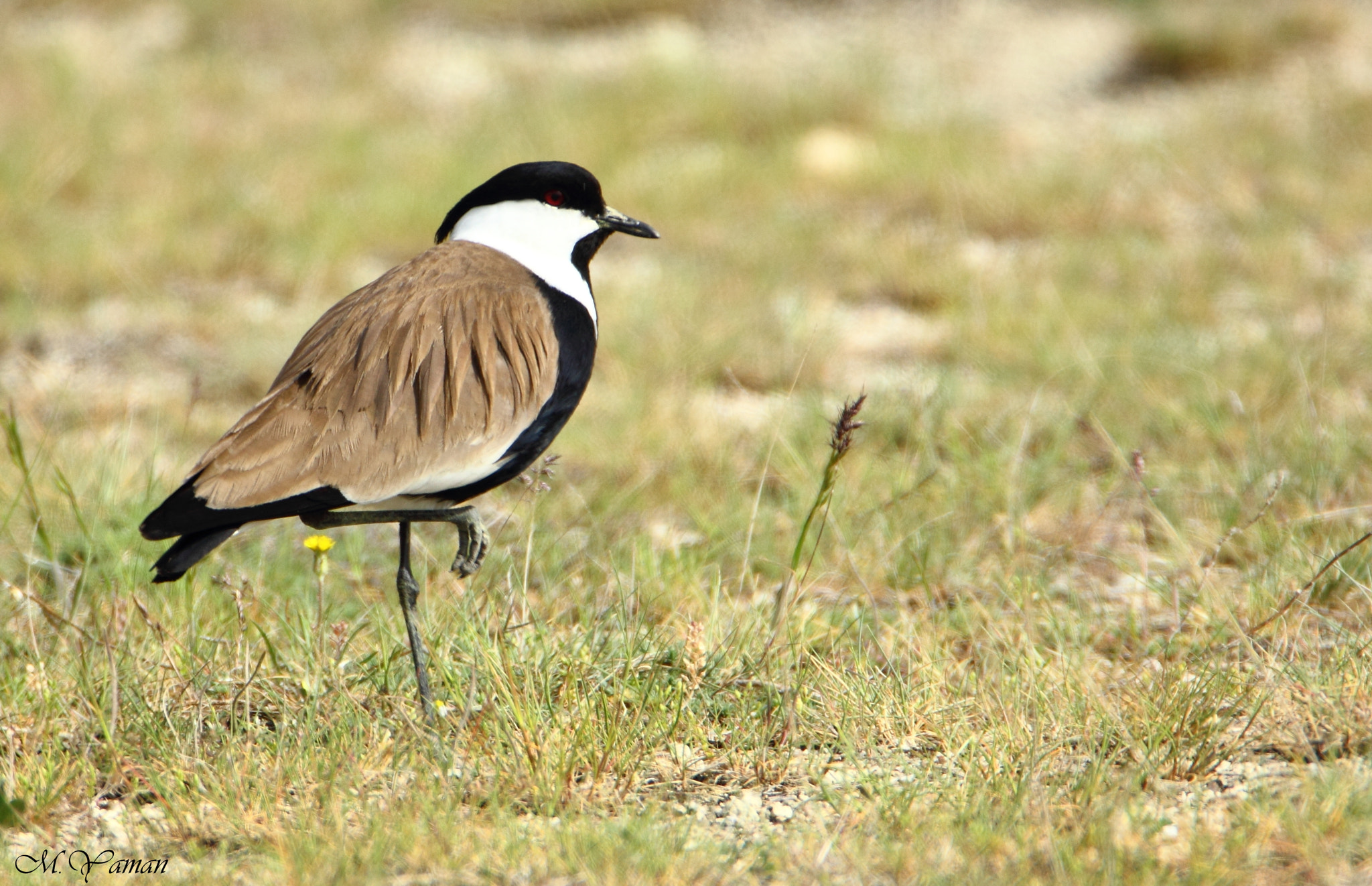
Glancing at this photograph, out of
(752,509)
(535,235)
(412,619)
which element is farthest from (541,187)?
(752,509)

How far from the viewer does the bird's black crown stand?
10.1 feet

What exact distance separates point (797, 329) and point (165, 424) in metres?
2.36

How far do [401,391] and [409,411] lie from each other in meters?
0.05

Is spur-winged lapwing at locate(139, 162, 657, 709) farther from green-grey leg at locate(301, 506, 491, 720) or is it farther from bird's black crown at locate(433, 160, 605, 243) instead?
bird's black crown at locate(433, 160, 605, 243)

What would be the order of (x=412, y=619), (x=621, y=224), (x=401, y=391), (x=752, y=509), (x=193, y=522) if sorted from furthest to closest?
(x=752, y=509) → (x=621, y=224) → (x=401, y=391) → (x=412, y=619) → (x=193, y=522)

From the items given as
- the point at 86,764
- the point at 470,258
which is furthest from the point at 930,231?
the point at 86,764

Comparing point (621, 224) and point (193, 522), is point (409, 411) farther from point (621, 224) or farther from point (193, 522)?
point (621, 224)

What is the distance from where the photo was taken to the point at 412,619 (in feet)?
8.60

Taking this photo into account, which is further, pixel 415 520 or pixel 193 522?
pixel 415 520

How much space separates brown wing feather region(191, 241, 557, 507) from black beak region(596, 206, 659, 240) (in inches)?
12.7

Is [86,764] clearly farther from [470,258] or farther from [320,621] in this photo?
Result: [470,258]

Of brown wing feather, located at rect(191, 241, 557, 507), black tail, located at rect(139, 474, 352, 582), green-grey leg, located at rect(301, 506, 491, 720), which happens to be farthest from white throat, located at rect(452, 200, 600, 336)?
black tail, located at rect(139, 474, 352, 582)

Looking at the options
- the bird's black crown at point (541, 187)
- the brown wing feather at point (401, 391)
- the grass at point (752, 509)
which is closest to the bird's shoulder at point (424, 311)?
the brown wing feather at point (401, 391)

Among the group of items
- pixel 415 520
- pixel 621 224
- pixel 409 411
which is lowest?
pixel 415 520
